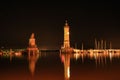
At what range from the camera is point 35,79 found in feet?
71.2

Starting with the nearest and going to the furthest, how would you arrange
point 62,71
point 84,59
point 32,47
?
point 62,71 < point 84,59 < point 32,47

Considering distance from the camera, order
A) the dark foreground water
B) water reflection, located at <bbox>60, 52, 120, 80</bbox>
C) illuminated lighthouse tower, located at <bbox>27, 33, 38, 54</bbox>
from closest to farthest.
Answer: the dark foreground water → water reflection, located at <bbox>60, 52, 120, 80</bbox> → illuminated lighthouse tower, located at <bbox>27, 33, 38, 54</bbox>

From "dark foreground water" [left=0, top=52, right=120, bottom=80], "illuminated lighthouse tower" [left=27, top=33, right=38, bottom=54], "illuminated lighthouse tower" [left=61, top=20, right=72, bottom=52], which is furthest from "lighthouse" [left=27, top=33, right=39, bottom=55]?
"dark foreground water" [left=0, top=52, right=120, bottom=80]

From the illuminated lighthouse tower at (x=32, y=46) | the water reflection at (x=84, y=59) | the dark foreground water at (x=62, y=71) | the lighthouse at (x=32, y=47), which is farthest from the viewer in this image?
the illuminated lighthouse tower at (x=32, y=46)

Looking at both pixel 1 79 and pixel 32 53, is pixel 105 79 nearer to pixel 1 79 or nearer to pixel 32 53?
pixel 1 79

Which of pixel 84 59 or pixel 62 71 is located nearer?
pixel 62 71

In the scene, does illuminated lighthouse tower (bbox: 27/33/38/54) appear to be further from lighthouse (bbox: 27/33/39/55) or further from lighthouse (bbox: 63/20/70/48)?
lighthouse (bbox: 63/20/70/48)

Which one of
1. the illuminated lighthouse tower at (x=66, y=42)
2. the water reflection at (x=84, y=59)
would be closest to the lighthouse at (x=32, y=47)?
the illuminated lighthouse tower at (x=66, y=42)

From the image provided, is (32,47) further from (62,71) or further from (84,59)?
(62,71)

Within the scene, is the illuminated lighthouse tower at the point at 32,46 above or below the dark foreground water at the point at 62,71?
above

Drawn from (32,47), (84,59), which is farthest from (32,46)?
(84,59)

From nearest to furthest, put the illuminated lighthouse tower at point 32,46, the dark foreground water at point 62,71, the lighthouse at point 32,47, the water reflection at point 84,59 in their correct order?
the dark foreground water at point 62,71 < the water reflection at point 84,59 < the lighthouse at point 32,47 < the illuminated lighthouse tower at point 32,46

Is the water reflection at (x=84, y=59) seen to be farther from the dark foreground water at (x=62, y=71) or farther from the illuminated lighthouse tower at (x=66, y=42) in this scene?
the illuminated lighthouse tower at (x=66, y=42)

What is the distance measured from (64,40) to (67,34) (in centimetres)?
220
